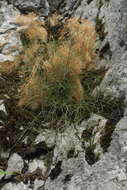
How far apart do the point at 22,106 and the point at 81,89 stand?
1.90 feet

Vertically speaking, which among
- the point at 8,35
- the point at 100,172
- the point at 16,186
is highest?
the point at 8,35

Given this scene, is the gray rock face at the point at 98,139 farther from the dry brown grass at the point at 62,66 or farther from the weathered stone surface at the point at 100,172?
the dry brown grass at the point at 62,66

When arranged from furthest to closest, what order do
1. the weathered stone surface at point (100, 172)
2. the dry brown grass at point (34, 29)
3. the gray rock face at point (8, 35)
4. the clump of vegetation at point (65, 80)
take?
1. the gray rock face at point (8, 35)
2. the dry brown grass at point (34, 29)
3. the clump of vegetation at point (65, 80)
4. the weathered stone surface at point (100, 172)

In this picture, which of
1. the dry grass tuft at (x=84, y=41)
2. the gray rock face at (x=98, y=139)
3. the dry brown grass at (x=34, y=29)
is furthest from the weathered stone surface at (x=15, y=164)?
the dry brown grass at (x=34, y=29)

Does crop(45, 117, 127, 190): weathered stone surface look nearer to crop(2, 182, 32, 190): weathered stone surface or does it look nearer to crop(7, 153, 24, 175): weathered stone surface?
crop(2, 182, 32, 190): weathered stone surface

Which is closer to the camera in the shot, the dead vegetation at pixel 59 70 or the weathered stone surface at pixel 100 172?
the weathered stone surface at pixel 100 172

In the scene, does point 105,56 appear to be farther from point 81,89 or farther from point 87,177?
point 87,177

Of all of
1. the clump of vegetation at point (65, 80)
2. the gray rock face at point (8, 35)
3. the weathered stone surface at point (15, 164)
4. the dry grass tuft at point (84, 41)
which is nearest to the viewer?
the weathered stone surface at point (15, 164)

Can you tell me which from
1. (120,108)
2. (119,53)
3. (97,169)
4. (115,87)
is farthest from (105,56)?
(97,169)

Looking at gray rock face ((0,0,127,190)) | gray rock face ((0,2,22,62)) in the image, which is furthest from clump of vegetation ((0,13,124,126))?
gray rock face ((0,2,22,62))

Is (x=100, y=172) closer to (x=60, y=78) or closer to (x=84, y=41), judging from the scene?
(x=60, y=78)

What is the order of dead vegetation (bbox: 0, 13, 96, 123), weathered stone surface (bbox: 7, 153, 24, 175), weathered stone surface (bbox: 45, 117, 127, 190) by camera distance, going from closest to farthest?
weathered stone surface (bbox: 45, 117, 127, 190) < weathered stone surface (bbox: 7, 153, 24, 175) < dead vegetation (bbox: 0, 13, 96, 123)

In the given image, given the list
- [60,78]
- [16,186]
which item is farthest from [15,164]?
[60,78]

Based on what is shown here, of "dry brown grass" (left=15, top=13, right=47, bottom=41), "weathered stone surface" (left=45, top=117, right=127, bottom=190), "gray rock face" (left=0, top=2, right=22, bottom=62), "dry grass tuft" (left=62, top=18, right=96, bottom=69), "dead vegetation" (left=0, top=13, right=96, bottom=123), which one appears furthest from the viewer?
"gray rock face" (left=0, top=2, right=22, bottom=62)
